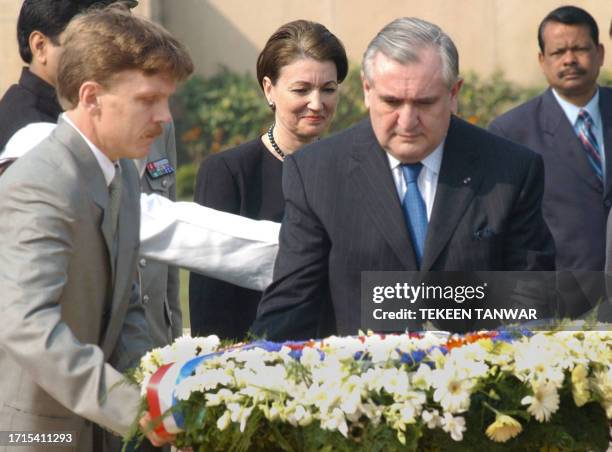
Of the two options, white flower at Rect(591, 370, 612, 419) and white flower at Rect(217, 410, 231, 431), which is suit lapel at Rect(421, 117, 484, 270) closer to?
white flower at Rect(591, 370, 612, 419)

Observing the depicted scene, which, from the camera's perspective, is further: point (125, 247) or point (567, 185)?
point (567, 185)

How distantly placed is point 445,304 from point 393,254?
0.45 meters

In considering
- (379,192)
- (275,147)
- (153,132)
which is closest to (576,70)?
(275,147)

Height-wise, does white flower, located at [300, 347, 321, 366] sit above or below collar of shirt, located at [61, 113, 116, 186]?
below

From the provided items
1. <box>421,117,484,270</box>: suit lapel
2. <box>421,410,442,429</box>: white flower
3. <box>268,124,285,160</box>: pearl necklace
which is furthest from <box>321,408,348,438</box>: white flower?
<box>268,124,285,160</box>: pearl necklace

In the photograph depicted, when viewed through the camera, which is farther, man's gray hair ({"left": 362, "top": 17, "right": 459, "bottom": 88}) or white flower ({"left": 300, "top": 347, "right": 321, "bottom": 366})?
man's gray hair ({"left": 362, "top": 17, "right": 459, "bottom": 88})

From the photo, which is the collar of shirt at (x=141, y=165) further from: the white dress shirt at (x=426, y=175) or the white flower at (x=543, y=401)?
the white flower at (x=543, y=401)

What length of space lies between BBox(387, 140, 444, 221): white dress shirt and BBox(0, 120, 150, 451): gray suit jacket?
0.85m

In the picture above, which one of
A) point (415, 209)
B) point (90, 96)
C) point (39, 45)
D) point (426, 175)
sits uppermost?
point (39, 45)

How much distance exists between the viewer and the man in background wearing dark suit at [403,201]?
4031 mm

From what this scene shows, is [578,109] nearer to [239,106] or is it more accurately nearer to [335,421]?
[335,421]

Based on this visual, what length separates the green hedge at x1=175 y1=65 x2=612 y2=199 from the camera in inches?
752

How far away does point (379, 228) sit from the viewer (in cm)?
409

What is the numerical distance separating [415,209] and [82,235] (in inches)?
42.7
